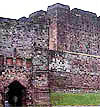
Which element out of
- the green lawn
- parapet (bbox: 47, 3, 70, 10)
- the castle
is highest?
parapet (bbox: 47, 3, 70, 10)

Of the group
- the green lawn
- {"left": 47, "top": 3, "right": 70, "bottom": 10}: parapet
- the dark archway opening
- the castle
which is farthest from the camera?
{"left": 47, "top": 3, "right": 70, "bottom": 10}: parapet

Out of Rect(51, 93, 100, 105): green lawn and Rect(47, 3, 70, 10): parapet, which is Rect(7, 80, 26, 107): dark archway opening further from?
Rect(47, 3, 70, 10): parapet

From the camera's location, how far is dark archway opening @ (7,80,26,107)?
14805mm

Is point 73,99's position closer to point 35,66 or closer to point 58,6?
point 35,66

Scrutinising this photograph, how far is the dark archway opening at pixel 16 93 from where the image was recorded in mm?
14805

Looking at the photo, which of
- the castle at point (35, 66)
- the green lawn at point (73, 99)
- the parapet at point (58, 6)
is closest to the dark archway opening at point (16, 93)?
the castle at point (35, 66)

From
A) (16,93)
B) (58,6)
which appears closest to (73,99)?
(16,93)

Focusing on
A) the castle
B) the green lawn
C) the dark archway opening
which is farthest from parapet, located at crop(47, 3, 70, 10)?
the dark archway opening

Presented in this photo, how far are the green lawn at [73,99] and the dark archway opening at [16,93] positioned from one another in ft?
5.38

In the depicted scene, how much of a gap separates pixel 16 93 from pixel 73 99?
3.01 m

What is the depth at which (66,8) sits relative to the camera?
81.6ft

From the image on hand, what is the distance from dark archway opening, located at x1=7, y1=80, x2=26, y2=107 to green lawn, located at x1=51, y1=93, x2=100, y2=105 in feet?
5.38

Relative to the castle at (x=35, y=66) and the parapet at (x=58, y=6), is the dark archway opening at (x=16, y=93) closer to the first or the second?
the castle at (x=35, y=66)

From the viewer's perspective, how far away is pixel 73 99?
1658cm
